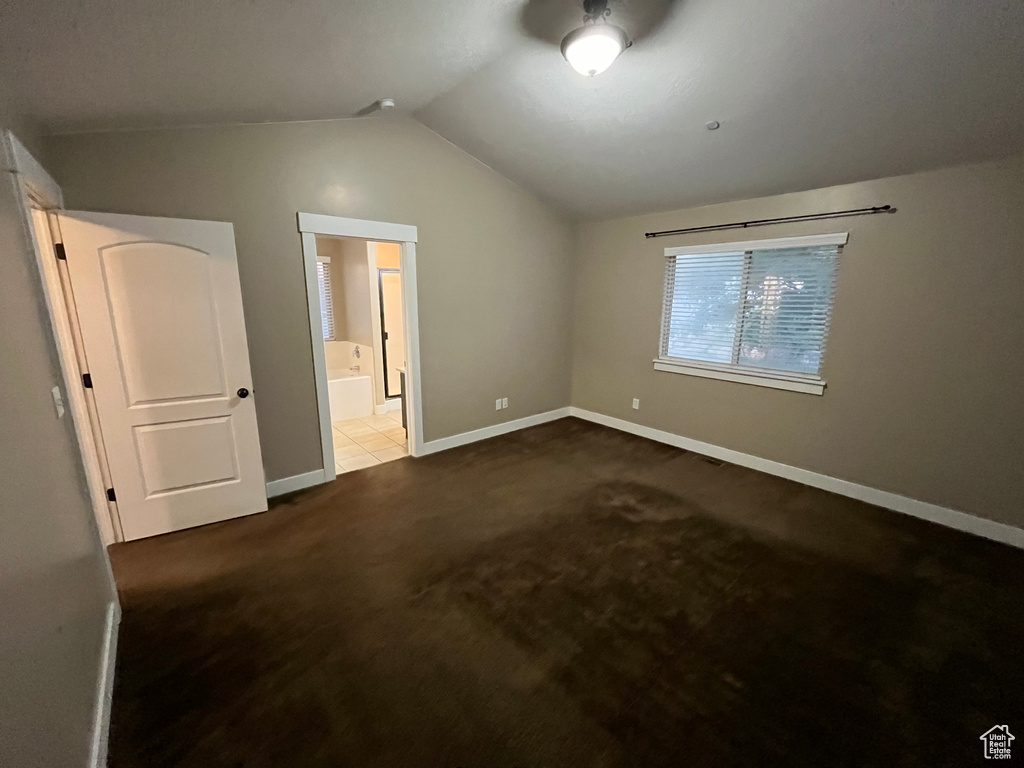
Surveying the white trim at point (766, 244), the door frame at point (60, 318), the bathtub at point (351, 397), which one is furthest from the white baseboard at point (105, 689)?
the white trim at point (766, 244)

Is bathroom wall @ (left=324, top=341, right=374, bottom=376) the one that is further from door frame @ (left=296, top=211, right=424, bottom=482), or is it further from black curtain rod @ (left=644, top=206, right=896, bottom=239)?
black curtain rod @ (left=644, top=206, right=896, bottom=239)

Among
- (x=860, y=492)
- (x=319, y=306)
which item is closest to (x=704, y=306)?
(x=860, y=492)

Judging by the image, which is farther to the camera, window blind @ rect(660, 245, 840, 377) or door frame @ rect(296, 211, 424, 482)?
window blind @ rect(660, 245, 840, 377)

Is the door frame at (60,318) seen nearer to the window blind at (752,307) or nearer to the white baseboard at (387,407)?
the white baseboard at (387,407)

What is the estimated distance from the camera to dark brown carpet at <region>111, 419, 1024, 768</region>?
1456 mm

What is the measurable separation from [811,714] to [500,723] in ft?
3.90

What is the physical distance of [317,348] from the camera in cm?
318

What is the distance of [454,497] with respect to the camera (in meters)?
3.20

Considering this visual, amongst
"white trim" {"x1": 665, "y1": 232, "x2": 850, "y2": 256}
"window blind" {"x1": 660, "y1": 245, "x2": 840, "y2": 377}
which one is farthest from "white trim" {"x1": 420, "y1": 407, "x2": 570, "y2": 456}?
"white trim" {"x1": 665, "y1": 232, "x2": 850, "y2": 256}

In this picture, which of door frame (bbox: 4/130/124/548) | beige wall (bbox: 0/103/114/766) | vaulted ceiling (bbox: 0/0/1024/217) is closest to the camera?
beige wall (bbox: 0/103/114/766)

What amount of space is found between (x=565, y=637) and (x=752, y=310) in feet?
10.3

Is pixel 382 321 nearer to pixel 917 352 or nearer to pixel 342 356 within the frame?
pixel 342 356

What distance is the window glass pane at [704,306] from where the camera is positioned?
147 inches

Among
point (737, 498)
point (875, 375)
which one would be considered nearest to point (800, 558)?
point (737, 498)
